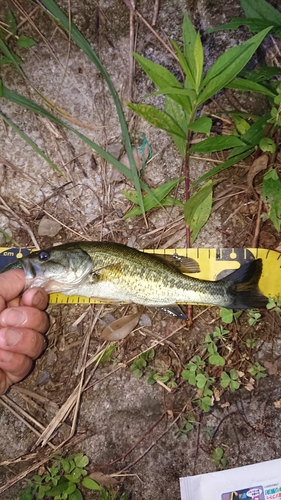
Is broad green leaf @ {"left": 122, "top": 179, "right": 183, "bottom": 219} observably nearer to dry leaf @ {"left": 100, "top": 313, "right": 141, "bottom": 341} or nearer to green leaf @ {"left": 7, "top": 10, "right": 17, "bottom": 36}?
dry leaf @ {"left": 100, "top": 313, "right": 141, "bottom": 341}

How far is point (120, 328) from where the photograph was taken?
3.49m

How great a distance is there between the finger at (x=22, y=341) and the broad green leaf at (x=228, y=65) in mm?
2187

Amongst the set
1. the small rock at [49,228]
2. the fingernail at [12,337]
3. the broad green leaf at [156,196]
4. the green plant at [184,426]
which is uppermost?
the broad green leaf at [156,196]

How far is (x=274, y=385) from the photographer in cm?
336

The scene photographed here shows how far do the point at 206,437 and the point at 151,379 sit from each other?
628 millimetres

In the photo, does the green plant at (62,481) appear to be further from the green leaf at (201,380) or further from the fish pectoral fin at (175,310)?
the fish pectoral fin at (175,310)

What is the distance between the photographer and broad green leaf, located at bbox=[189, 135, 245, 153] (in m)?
3.02

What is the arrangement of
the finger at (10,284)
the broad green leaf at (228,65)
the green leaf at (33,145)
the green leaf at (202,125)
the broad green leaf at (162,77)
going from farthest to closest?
the green leaf at (33,145) → the finger at (10,284) → the broad green leaf at (162,77) → the green leaf at (202,125) → the broad green leaf at (228,65)

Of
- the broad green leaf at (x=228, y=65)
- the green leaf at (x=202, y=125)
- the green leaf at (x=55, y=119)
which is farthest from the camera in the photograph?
the green leaf at (x=55, y=119)

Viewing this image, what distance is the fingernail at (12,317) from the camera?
10.1 ft

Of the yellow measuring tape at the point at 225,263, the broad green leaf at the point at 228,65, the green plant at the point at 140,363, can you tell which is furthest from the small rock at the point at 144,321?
the broad green leaf at the point at 228,65

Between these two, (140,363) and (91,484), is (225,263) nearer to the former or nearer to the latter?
(140,363)

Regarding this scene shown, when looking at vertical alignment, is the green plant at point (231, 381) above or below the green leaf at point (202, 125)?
below

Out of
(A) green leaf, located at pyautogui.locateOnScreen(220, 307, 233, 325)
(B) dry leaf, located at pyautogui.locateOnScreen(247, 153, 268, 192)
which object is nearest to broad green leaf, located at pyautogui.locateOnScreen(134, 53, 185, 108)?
(B) dry leaf, located at pyautogui.locateOnScreen(247, 153, 268, 192)
